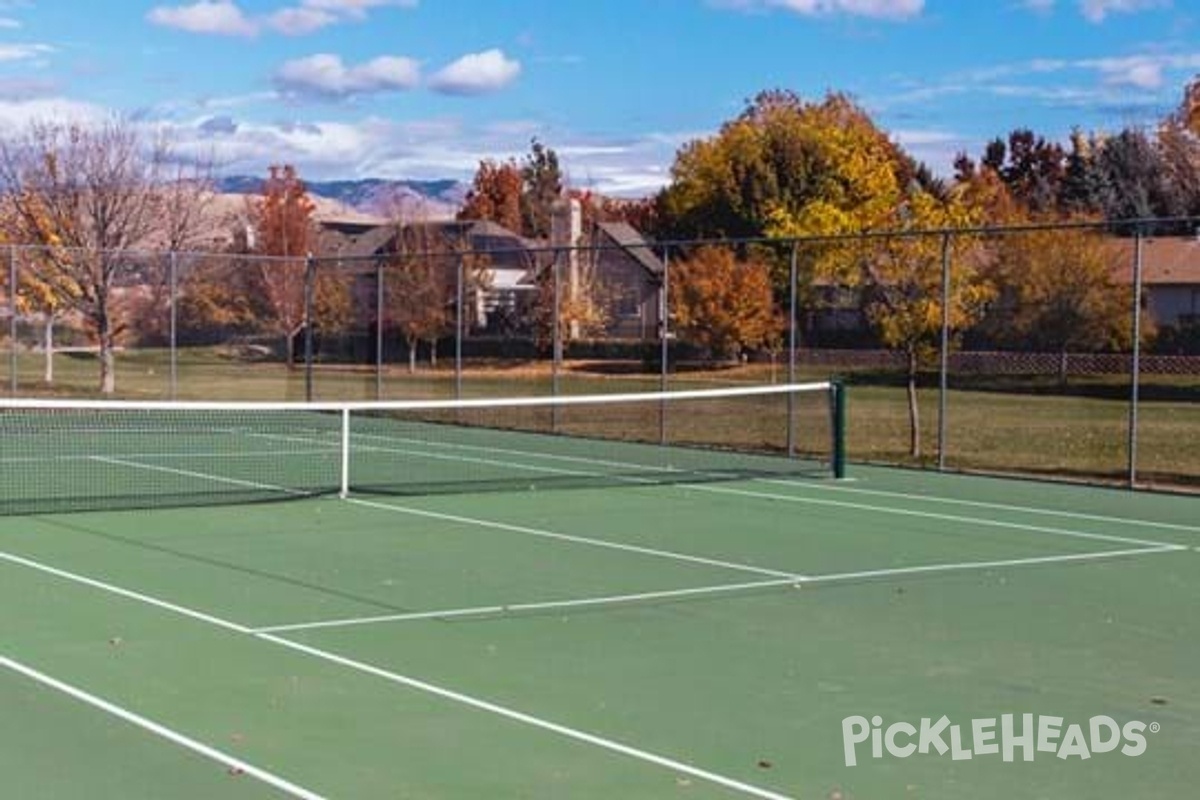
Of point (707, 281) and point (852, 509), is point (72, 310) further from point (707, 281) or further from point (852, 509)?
point (852, 509)

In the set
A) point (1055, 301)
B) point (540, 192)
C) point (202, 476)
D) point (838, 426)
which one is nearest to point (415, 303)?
point (1055, 301)

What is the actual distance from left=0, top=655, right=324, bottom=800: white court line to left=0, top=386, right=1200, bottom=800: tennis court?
2cm

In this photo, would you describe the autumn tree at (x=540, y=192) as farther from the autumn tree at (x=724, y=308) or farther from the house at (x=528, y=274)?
the autumn tree at (x=724, y=308)

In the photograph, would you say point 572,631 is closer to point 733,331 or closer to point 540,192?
point 733,331

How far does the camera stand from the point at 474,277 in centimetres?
4447

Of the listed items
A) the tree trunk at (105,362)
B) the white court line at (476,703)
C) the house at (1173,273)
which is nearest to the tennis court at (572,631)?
the white court line at (476,703)

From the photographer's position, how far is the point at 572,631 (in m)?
10.1

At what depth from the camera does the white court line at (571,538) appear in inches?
504

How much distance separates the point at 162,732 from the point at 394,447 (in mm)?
16898

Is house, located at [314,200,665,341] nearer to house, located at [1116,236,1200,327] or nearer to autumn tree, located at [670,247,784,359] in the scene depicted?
autumn tree, located at [670,247,784,359]

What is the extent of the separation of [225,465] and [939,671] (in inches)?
535

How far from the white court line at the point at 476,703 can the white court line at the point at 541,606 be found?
41 centimetres

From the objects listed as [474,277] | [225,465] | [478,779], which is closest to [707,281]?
[474,277]

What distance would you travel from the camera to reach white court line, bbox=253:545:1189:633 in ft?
33.9
